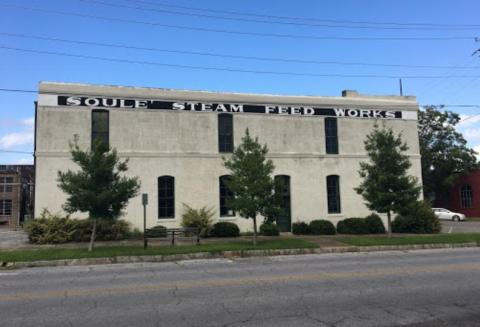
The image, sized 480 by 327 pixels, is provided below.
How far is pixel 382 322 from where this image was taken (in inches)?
263

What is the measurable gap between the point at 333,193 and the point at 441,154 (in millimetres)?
28359

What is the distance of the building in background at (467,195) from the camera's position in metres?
49.4

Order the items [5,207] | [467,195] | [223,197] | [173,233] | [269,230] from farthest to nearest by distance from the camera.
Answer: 1. [5,207]
2. [467,195]
3. [223,197]
4. [269,230]
5. [173,233]

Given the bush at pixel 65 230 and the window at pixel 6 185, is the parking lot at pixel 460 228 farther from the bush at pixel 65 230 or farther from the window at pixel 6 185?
the window at pixel 6 185

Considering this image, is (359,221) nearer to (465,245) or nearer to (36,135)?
(465,245)

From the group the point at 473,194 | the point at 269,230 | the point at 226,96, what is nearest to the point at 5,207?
the point at 226,96

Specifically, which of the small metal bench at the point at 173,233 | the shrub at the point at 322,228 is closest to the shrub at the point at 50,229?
the small metal bench at the point at 173,233

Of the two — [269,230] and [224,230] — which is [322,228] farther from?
[224,230]

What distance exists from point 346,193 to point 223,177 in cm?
770

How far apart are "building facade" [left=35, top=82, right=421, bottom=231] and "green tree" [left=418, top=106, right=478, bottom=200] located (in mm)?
23000

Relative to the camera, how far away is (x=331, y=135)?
28.9 meters

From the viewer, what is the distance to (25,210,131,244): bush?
21.6 meters

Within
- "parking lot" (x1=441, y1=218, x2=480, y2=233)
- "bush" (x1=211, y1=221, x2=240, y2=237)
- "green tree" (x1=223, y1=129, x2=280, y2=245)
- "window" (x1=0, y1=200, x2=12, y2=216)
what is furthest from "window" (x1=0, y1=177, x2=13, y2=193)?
"parking lot" (x1=441, y1=218, x2=480, y2=233)

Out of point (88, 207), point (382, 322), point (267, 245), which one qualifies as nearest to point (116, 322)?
point (382, 322)
